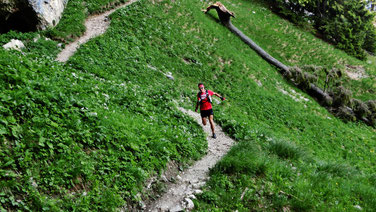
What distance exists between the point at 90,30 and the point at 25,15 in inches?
159

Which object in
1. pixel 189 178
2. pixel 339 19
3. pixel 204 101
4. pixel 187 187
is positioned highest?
pixel 339 19

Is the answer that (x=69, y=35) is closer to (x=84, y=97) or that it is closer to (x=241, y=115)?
(x=84, y=97)

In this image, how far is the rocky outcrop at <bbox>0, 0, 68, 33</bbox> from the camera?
14.6 m

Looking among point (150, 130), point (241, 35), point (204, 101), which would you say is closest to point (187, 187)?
point (150, 130)

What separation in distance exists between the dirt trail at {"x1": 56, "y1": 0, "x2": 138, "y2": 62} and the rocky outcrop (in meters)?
2.17

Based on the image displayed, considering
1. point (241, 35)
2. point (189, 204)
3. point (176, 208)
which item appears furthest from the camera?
point (241, 35)

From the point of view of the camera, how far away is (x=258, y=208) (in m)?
6.83

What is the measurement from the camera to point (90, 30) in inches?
712

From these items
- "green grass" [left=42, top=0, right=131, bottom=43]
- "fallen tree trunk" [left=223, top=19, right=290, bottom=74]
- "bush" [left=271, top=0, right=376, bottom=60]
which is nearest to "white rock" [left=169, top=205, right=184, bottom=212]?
"green grass" [left=42, top=0, right=131, bottom=43]

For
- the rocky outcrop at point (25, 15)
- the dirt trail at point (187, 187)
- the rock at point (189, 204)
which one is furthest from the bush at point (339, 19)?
the rock at point (189, 204)

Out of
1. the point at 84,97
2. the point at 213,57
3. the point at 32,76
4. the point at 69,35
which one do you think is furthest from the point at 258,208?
the point at 213,57

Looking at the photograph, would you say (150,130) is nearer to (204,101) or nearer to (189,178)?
(189,178)

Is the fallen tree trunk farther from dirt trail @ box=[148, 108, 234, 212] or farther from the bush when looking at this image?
dirt trail @ box=[148, 108, 234, 212]

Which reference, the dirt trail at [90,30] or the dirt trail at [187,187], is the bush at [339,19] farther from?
the dirt trail at [187,187]
